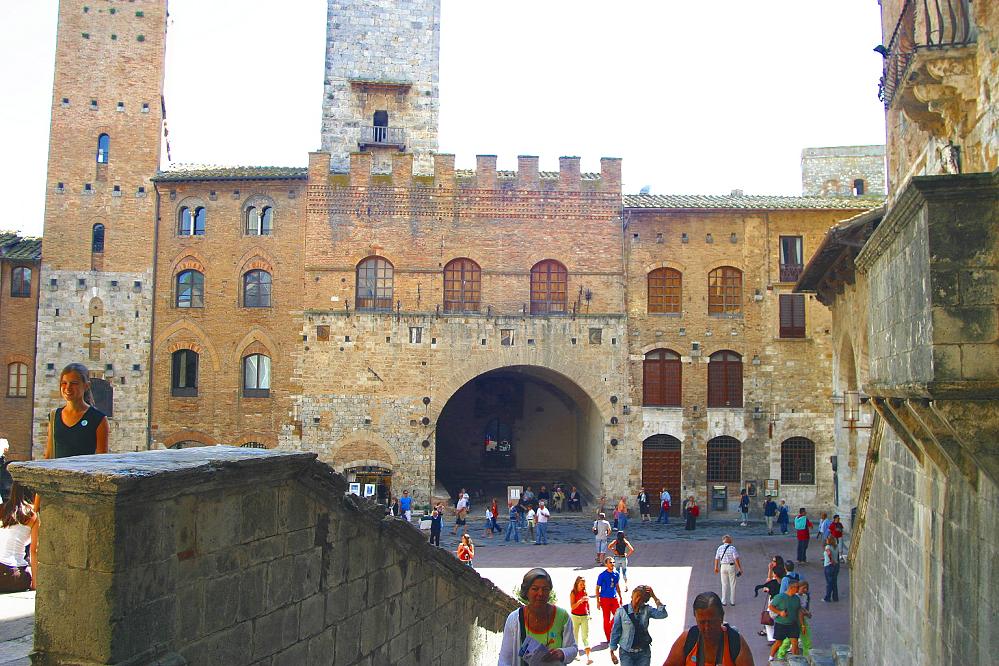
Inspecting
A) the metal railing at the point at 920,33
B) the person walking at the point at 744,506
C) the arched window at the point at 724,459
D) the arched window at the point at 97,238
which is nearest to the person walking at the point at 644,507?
the arched window at the point at 724,459

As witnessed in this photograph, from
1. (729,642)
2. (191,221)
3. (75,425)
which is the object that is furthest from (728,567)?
(191,221)

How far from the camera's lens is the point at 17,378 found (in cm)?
2562

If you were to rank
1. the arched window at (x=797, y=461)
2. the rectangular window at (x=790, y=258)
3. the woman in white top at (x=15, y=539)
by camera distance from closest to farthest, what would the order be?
the woman in white top at (x=15, y=539)
the arched window at (x=797, y=461)
the rectangular window at (x=790, y=258)

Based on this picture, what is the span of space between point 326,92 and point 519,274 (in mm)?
9537

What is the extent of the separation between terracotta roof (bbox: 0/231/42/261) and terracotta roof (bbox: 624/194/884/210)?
18.8m

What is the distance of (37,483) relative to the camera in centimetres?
390

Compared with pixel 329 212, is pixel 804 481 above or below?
below

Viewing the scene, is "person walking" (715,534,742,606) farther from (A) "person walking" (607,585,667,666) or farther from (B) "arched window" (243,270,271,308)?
(B) "arched window" (243,270,271,308)

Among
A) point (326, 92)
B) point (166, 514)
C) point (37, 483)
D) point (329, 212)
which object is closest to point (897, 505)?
point (166, 514)

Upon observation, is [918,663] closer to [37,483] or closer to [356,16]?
[37,483]

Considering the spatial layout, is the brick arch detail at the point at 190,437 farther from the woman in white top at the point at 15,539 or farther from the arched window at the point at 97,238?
the woman in white top at the point at 15,539

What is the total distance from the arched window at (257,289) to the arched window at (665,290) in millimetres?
12125

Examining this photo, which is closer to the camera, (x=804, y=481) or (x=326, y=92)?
(x=804, y=481)

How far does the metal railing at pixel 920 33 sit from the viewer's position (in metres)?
7.77
